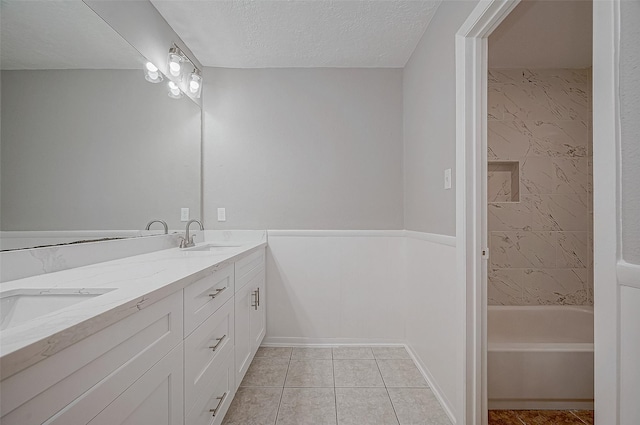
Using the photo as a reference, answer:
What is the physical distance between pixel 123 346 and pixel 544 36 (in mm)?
2947

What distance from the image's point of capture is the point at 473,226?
1.43m

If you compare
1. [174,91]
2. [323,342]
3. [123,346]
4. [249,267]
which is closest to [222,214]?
[249,267]

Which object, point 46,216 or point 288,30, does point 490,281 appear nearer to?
point 288,30

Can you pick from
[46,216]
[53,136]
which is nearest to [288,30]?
[53,136]

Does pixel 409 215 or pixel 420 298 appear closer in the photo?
pixel 420 298

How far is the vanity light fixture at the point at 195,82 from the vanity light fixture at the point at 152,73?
402mm

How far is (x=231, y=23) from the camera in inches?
79.1

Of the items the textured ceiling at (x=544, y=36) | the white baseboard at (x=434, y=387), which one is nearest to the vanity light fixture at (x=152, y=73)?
the textured ceiling at (x=544, y=36)

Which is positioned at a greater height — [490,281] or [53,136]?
[53,136]

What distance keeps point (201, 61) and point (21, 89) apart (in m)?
1.71

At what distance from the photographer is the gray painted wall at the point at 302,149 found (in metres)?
2.56

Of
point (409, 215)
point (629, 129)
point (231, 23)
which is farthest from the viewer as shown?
point (409, 215)

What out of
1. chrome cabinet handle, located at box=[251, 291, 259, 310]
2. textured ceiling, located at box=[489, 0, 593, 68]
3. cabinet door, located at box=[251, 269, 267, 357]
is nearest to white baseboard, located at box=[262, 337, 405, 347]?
cabinet door, located at box=[251, 269, 267, 357]

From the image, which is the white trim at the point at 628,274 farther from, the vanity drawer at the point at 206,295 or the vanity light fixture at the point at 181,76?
the vanity light fixture at the point at 181,76
